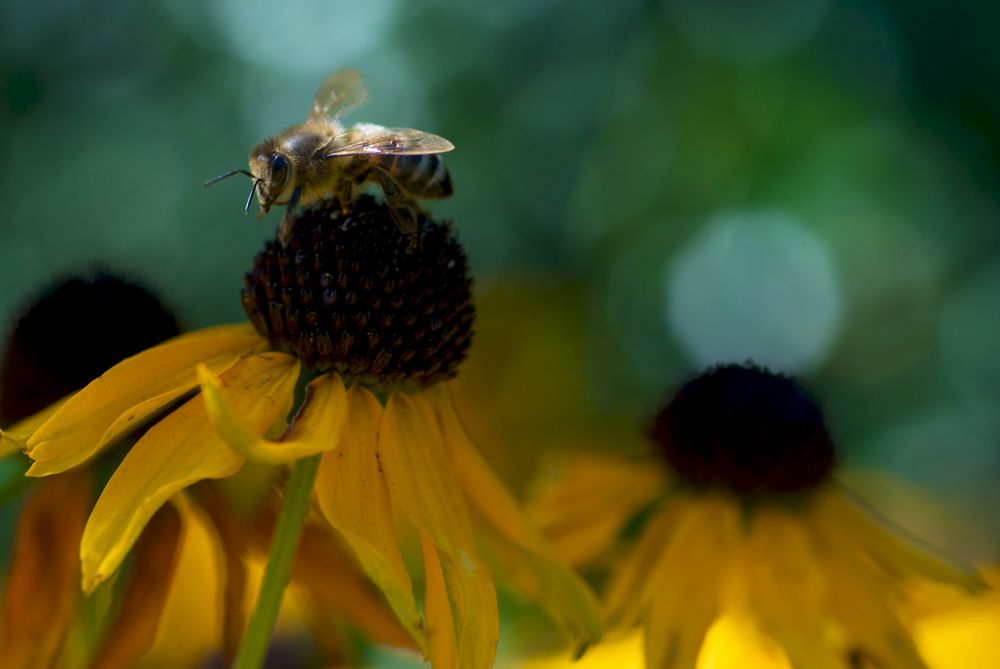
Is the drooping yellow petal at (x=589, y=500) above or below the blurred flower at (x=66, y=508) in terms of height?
below

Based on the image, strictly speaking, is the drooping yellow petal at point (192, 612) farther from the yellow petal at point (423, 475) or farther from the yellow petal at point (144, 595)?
the yellow petal at point (423, 475)

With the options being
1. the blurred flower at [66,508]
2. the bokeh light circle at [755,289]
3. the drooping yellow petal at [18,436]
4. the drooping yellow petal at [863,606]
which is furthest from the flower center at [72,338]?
the bokeh light circle at [755,289]

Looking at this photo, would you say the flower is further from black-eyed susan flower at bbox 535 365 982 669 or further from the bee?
black-eyed susan flower at bbox 535 365 982 669

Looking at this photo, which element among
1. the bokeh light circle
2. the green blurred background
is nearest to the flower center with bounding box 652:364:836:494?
the green blurred background

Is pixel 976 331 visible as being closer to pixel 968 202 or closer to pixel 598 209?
pixel 968 202

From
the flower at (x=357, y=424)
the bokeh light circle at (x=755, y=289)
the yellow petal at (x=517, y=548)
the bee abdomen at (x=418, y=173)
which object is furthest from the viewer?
the bokeh light circle at (x=755, y=289)

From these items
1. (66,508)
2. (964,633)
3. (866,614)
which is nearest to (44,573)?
(66,508)

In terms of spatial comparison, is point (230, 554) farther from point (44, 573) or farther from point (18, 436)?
point (18, 436)
